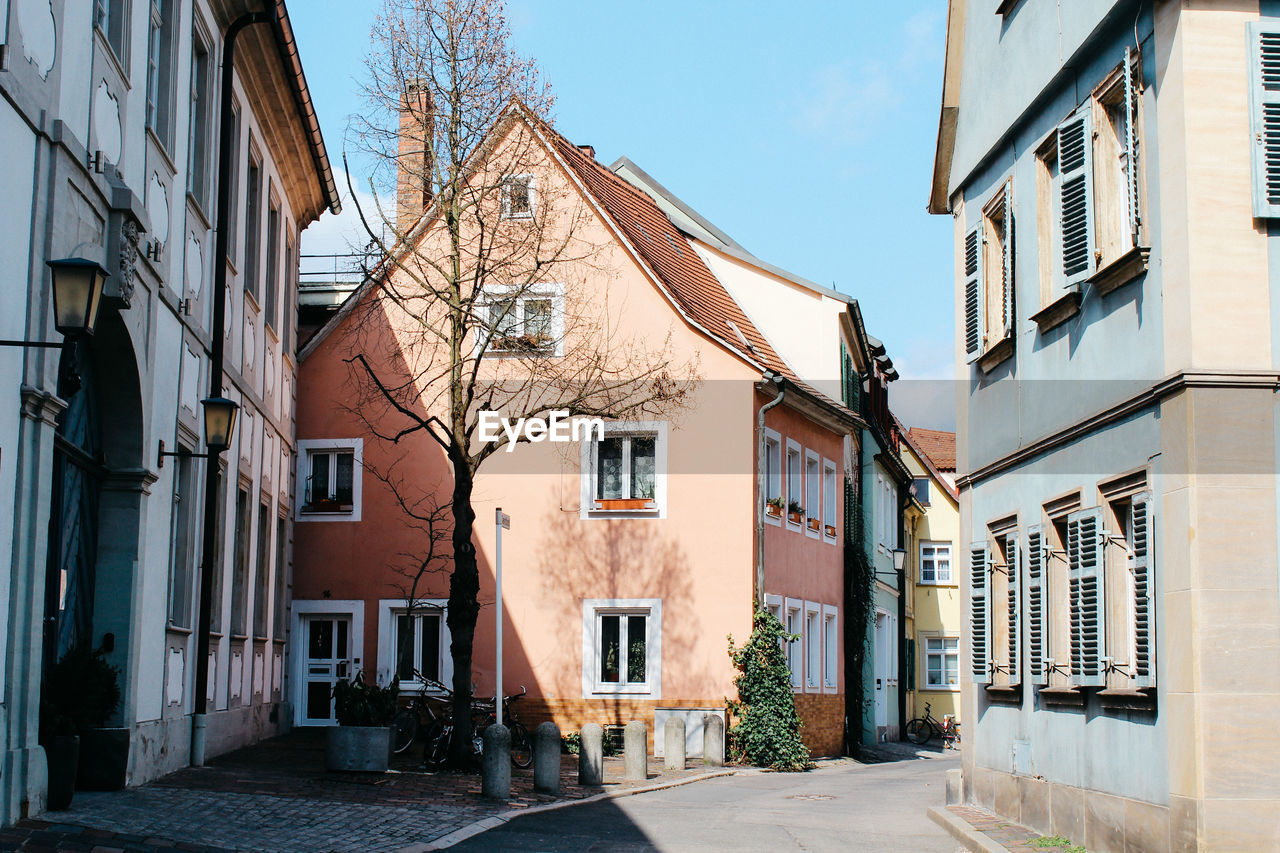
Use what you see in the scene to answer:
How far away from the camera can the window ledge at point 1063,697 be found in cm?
1198

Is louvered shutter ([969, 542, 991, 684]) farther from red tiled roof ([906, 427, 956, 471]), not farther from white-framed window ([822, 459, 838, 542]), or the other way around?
red tiled roof ([906, 427, 956, 471])

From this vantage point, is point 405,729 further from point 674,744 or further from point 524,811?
point 524,811

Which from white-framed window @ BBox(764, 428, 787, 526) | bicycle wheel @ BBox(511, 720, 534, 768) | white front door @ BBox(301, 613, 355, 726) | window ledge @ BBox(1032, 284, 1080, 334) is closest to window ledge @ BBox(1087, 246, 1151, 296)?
window ledge @ BBox(1032, 284, 1080, 334)

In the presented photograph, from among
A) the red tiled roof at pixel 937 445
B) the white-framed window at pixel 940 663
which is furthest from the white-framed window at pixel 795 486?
the red tiled roof at pixel 937 445

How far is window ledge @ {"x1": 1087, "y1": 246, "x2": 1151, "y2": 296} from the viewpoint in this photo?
10594mm

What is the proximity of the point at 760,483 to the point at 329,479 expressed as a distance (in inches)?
302

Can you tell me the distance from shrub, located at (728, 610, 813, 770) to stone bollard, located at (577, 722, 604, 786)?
243 inches

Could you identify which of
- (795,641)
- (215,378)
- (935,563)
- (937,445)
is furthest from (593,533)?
(937,445)

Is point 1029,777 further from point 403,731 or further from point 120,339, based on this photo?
point 403,731

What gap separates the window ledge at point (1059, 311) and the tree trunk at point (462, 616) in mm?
7831

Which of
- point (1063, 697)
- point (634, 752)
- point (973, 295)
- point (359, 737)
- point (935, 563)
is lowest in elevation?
point (634, 752)

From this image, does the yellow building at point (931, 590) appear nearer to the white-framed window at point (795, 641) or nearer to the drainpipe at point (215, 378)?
the white-framed window at point (795, 641)

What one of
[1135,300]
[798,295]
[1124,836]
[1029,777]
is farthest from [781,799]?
[798,295]

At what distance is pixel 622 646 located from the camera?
25141mm
